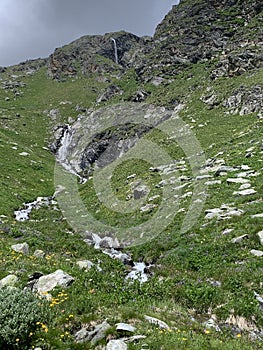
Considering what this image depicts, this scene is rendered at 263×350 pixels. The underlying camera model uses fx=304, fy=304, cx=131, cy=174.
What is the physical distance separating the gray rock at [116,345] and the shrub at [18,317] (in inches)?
80.8

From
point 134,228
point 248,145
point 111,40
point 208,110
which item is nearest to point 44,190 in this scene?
point 134,228

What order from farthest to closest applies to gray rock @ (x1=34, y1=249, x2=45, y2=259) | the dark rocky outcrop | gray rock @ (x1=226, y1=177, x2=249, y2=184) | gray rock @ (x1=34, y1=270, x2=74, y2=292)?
1. the dark rocky outcrop
2. gray rock @ (x1=226, y1=177, x2=249, y2=184)
3. gray rock @ (x1=34, y1=249, x2=45, y2=259)
4. gray rock @ (x1=34, y1=270, x2=74, y2=292)

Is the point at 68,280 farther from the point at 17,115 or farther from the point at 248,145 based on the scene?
the point at 17,115

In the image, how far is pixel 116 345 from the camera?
23.4 ft

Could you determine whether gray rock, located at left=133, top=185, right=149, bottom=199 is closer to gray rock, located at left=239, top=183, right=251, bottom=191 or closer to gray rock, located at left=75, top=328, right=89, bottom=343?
gray rock, located at left=239, top=183, right=251, bottom=191

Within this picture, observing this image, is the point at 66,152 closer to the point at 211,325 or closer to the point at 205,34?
the point at 205,34

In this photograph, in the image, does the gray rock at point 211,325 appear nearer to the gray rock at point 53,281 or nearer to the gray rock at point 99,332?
the gray rock at point 99,332

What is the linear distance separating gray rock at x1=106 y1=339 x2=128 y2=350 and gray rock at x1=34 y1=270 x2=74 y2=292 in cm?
393

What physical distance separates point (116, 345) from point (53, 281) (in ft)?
15.2

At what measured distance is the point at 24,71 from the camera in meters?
166

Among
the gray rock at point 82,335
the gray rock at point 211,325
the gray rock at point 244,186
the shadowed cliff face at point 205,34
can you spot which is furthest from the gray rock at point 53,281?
the shadowed cliff face at point 205,34

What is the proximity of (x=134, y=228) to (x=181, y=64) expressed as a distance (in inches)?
2606

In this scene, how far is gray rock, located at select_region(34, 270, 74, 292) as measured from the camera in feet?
35.0

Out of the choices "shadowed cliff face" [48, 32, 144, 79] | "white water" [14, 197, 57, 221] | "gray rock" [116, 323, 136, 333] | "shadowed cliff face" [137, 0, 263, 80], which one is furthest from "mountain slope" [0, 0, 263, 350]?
"shadowed cliff face" [48, 32, 144, 79]
